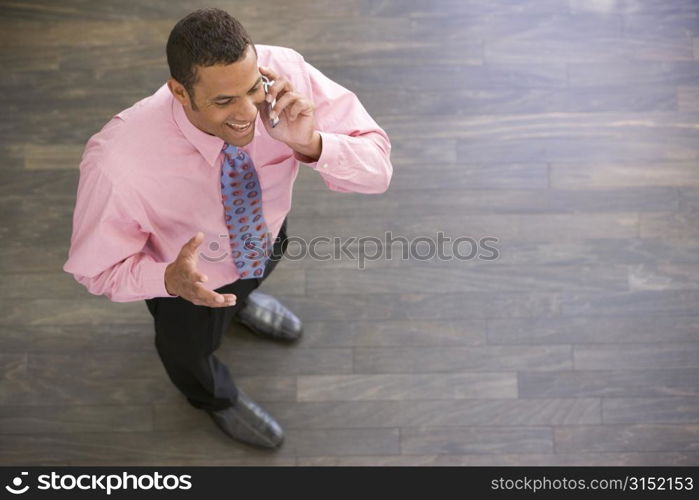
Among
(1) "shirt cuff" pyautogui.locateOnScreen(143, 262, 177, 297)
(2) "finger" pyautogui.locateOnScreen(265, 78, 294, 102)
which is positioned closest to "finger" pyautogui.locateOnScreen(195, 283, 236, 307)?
(1) "shirt cuff" pyautogui.locateOnScreen(143, 262, 177, 297)

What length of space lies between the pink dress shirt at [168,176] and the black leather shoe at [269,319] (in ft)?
2.24

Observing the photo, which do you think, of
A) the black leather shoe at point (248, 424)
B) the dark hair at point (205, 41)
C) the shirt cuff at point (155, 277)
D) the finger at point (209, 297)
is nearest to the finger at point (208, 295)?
the finger at point (209, 297)

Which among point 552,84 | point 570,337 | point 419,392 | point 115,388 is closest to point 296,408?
point 419,392

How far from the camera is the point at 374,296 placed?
8.59ft

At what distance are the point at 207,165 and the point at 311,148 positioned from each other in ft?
0.71

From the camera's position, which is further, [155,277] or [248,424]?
[248,424]

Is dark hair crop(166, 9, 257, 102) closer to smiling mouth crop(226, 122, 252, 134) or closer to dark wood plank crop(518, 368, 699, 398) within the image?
smiling mouth crop(226, 122, 252, 134)

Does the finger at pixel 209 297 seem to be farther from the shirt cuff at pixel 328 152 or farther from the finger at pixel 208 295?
the shirt cuff at pixel 328 152

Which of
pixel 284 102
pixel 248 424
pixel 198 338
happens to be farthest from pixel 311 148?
pixel 248 424

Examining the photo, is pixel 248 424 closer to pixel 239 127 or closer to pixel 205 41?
pixel 239 127

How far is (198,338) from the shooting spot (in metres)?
2.06

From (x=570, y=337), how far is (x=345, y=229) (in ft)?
2.65

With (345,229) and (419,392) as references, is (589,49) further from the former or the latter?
(419,392)

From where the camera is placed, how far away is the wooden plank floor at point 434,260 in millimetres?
2529
